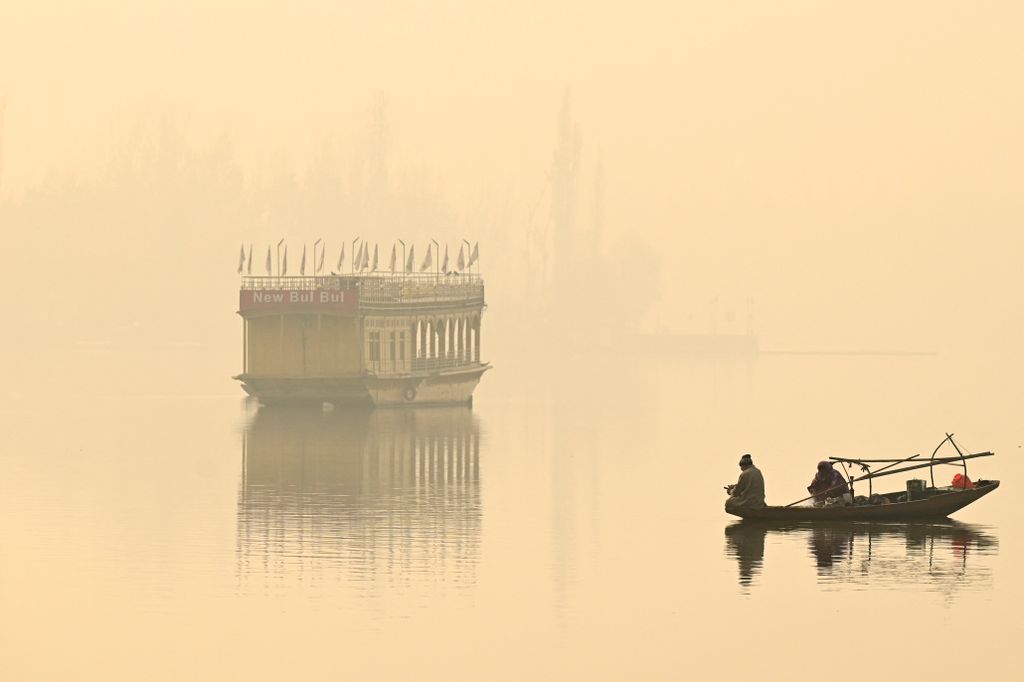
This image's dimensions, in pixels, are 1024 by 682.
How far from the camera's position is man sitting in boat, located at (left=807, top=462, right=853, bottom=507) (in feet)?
143

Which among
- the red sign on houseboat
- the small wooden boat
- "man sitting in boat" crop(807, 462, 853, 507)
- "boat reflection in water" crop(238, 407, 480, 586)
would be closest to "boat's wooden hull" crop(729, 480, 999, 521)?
the small wooden boat

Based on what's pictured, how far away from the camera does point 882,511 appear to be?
4322cm

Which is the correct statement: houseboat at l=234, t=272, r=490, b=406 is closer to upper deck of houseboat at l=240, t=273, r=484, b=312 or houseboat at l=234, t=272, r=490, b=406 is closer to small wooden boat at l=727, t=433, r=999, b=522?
upper deck of houseboat at l=240, t=273, r=484, b=312

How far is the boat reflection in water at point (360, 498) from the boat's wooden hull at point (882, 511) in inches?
257

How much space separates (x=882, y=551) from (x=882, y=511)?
10.6 ft

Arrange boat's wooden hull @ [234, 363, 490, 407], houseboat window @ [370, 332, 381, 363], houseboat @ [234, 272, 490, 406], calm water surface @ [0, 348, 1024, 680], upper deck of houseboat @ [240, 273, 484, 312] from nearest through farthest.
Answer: calm water surface @ [0, 348, 1024, 680] → upper deck of houseboat @ [240, 273, 484, 312] → houseboat @ [234, 272, 490, 406] → boat's wooden hull @ [234, 363, 490, 407] → houseboat window @ [370, 332, 381, 363]

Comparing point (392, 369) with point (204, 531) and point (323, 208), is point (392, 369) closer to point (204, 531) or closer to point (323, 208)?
point (204, 531)

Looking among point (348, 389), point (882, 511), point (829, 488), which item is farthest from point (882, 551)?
point (348, 389)

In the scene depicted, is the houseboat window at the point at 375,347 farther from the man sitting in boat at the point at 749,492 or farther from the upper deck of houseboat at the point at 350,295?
the man sitting in boat at the point at 749,492

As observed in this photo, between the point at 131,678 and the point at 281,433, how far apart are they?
41803 millimetres

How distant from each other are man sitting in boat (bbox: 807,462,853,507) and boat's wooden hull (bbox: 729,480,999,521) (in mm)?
365

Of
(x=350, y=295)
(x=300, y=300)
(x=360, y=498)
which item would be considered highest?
(x=350, y=295)

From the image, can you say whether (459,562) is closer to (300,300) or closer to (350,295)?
(350,295)

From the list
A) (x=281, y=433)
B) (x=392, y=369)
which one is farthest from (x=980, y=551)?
(x=392, y=369)
